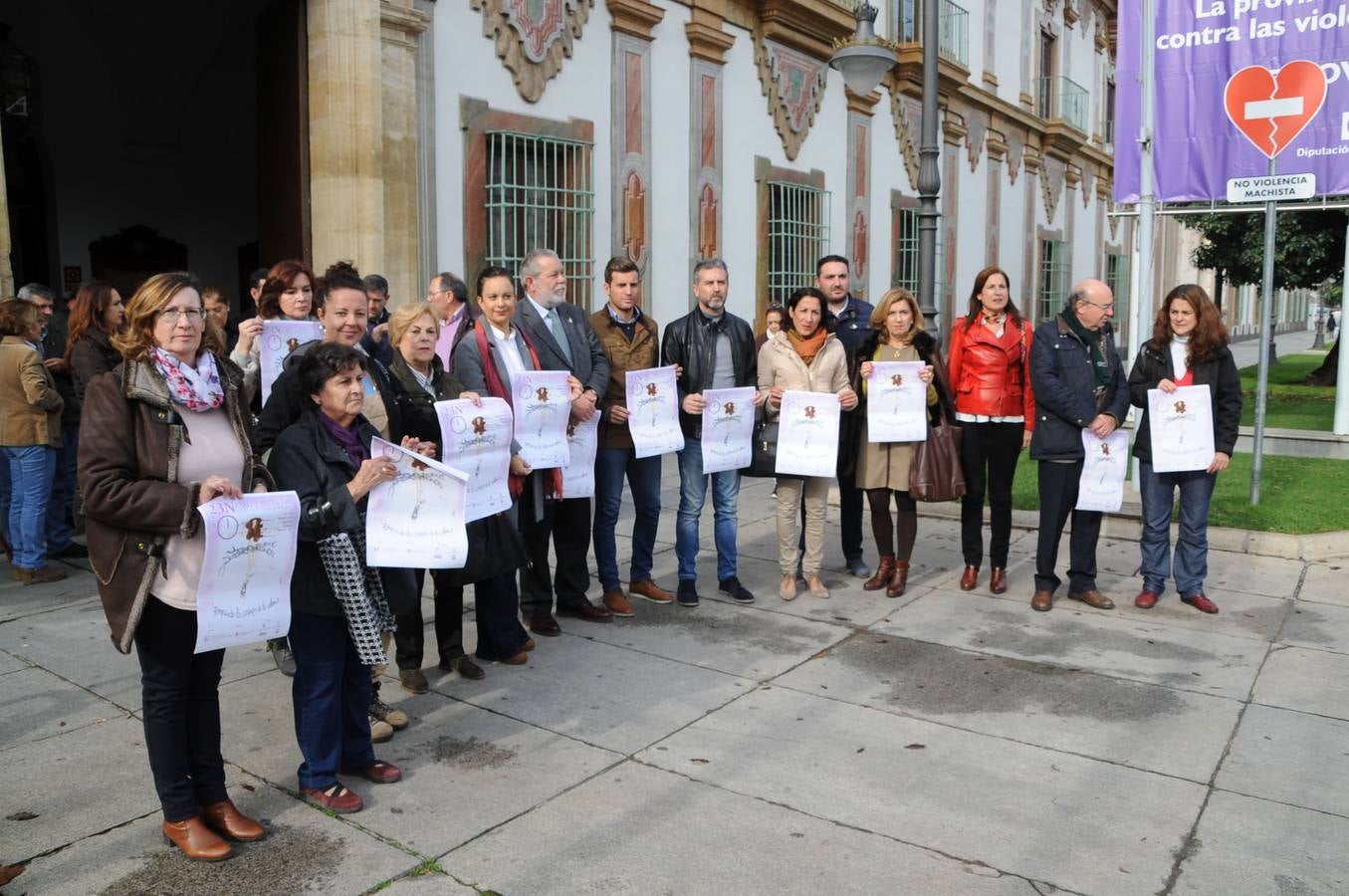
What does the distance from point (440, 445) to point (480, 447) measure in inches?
6.8

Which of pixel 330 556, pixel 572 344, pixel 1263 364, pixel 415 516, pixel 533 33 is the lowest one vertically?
pixel 330 556

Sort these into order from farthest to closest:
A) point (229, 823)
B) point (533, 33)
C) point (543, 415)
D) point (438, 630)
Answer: point (533, 33), point (543, 415), point (438, 630), point (229, 823)

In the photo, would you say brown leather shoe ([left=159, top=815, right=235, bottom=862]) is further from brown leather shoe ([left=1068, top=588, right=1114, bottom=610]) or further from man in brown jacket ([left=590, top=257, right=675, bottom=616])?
brown leather shoe ([left=1068, top=588, right=1114, bottom=610])

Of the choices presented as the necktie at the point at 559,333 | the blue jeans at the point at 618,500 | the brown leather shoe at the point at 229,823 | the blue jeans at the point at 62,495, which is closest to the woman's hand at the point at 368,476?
the brown leather shoe at the point at 229,823

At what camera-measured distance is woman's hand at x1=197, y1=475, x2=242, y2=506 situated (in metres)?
3.18

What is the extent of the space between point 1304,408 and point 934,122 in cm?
1079

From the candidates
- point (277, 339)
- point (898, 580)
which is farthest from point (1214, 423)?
point (277, 339)

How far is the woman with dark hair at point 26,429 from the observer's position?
6.73 metres

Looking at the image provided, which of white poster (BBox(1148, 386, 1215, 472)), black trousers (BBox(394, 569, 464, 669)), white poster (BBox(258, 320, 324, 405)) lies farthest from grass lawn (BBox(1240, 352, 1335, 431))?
white poster (BBox(258, 320, 324, 405))

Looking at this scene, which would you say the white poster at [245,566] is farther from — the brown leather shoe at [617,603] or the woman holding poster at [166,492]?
the brown leather shoe at [617,603]

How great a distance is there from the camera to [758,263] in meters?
14.2

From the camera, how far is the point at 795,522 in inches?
264

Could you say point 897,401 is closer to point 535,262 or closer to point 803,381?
point 803,381

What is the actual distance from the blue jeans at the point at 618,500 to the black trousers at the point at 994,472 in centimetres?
187
